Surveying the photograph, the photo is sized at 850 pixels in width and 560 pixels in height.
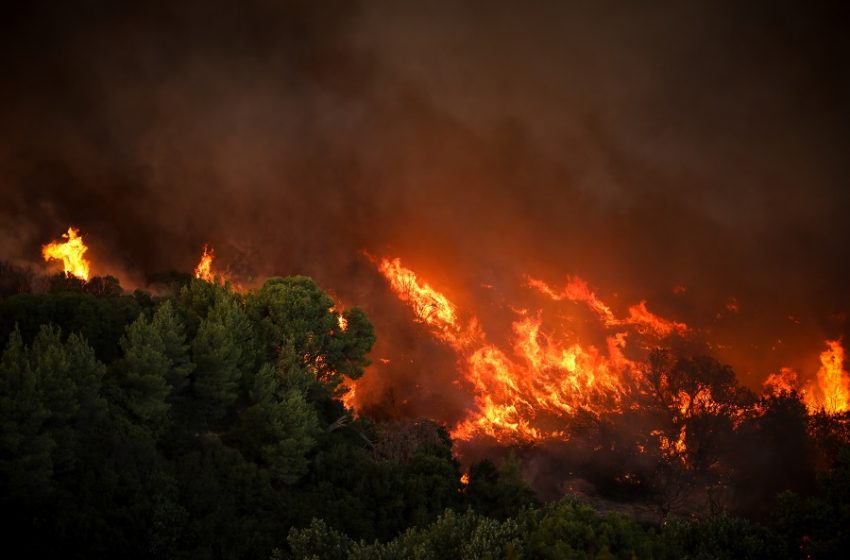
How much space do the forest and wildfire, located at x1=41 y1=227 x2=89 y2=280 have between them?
1303 centimetres

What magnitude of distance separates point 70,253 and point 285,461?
51.4 m

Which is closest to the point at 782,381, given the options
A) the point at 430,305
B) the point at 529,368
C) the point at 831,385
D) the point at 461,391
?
the point at 831,385

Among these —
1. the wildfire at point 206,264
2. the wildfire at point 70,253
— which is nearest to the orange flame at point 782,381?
the wildfire at point 206,264

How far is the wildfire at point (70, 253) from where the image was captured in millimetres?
67938

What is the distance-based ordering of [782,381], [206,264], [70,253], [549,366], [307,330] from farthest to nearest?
[206,264] → [70,253] → [782,381] → [549,366] → [307,330]

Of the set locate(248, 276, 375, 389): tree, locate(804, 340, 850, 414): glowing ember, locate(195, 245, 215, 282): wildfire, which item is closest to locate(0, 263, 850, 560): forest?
locate(248, 276, 375, 389): tree

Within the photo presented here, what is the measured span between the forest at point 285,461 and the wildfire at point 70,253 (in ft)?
42.8

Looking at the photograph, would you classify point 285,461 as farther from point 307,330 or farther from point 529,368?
point 529,368

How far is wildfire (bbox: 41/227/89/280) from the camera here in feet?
223

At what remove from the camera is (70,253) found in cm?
6956

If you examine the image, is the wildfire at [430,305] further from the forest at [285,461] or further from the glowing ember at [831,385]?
the glowing ember at [831,385]

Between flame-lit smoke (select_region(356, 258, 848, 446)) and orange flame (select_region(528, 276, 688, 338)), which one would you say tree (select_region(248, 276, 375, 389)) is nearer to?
flame-lit smoke (select_region(356, 258, 848, 446))

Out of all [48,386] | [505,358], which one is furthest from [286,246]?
[48,386]

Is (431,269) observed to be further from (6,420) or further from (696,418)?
(6,420)
